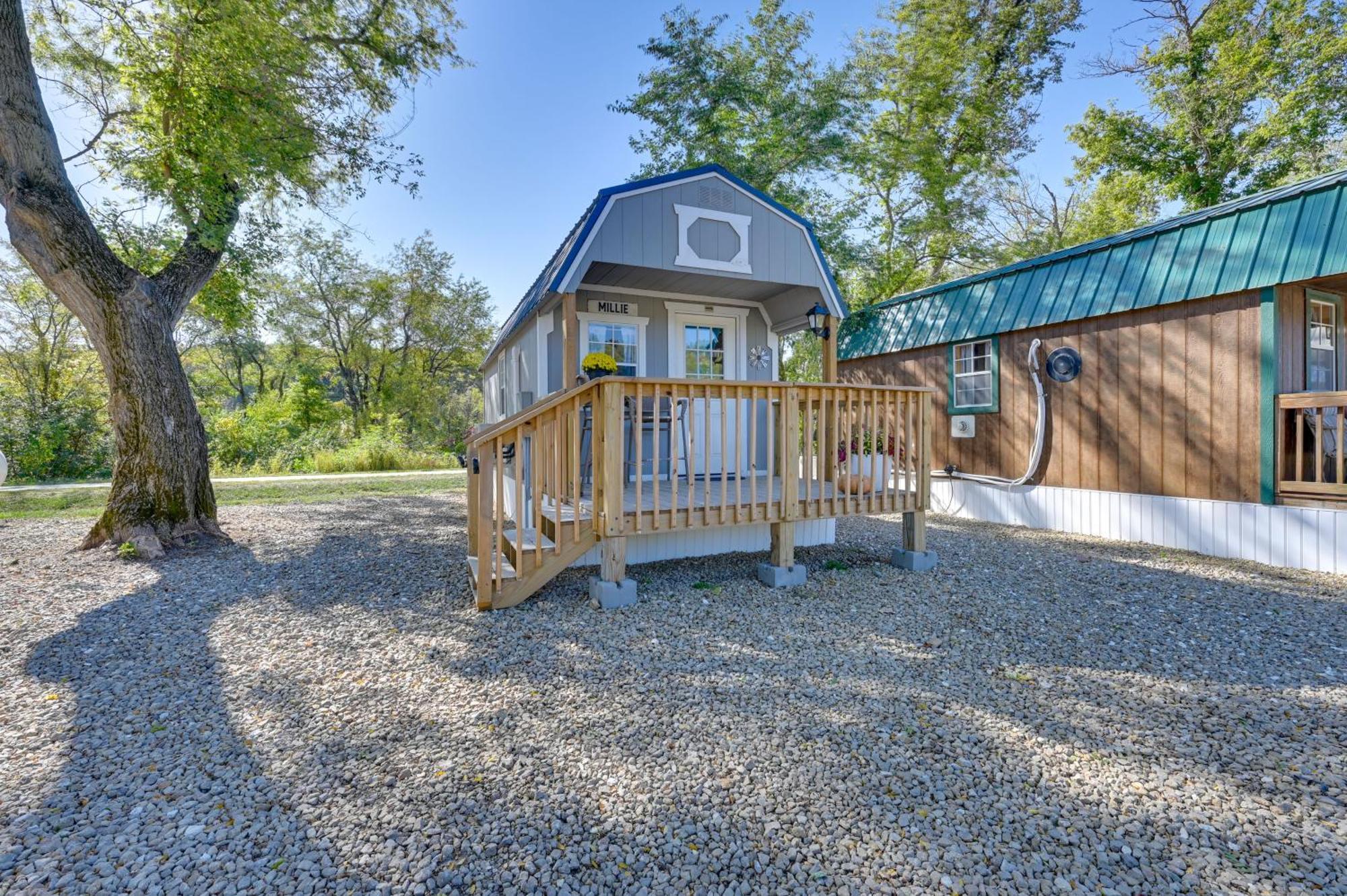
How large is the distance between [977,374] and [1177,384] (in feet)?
7.56

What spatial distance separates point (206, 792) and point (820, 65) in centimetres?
1520

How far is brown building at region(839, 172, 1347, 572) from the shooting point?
16.7 ft

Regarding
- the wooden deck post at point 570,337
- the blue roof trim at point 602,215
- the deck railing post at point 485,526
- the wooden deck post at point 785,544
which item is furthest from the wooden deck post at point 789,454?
the deck railing post at point 485,526

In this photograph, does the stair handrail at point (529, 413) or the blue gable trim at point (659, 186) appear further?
the blue gable trim at point (659, 186)

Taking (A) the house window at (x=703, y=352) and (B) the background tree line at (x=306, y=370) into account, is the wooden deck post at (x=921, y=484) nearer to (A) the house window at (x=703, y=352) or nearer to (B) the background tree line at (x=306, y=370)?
(A) the house window at (x=703, y=352)

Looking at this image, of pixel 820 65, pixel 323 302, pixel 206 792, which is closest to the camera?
pixel 206 792

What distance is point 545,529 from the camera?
441cm

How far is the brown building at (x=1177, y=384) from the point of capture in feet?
16.7

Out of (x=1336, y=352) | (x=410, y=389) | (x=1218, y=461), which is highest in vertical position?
(x=410, y=389)

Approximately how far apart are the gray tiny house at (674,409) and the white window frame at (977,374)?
281 cm

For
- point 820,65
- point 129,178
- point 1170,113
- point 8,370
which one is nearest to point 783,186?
point 820,65

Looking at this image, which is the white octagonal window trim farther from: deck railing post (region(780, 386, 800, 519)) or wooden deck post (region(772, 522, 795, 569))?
wooden deck post (region(772, 522, 795, 569))

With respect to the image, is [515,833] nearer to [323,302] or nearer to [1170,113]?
[1170,113]

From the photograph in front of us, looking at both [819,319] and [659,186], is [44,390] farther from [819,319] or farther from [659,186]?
[819,319]
